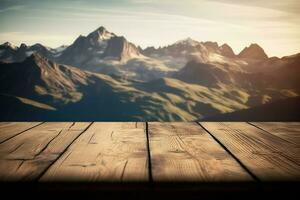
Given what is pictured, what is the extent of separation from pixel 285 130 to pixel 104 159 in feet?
7.26

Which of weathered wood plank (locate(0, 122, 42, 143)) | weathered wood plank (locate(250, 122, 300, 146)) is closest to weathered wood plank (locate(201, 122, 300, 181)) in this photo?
weathered wood plank (locate(250, 122, 300, 146))

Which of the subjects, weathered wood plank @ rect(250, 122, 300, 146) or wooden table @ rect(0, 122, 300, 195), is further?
weathered wood plank @ rect(250, 122, 300, 146)

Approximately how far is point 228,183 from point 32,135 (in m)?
2.06

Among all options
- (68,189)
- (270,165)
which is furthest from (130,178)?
(270,165)

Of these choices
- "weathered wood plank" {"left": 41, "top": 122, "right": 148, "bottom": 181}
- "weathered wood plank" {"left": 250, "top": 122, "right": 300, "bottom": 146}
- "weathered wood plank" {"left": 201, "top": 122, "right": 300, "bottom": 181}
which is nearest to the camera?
"weathered wood plank" {"left": 41, "top": 122, "right": 148, "bottom": 181}

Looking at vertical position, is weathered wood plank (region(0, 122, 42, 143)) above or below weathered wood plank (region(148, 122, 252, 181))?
below

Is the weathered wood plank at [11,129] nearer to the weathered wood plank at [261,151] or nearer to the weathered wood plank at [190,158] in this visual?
the weathered wood plank at [190,158]

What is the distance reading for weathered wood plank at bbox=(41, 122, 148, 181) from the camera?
1787 millimetres

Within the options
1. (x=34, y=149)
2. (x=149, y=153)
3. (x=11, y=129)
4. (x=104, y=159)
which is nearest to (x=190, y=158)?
(x=149, y=153)

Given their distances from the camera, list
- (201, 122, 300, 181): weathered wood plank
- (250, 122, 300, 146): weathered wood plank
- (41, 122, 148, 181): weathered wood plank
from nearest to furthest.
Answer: (41, 122, 148, 181): weathered wood plank
(201, 122, 300, 181): weathered wood plank
(250, 122, 300, 146): weathered wood plank

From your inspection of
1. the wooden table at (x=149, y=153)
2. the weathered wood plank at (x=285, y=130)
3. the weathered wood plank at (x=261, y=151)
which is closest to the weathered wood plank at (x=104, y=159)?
the wooden table at (x=149, y=153)

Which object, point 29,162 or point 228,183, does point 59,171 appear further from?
point 228,183

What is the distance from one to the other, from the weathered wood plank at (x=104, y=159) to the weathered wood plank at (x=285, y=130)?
130 cm

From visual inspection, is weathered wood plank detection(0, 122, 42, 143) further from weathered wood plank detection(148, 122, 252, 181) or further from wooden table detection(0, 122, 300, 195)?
weathered wood plank detection(148, 122, 252, 181)
